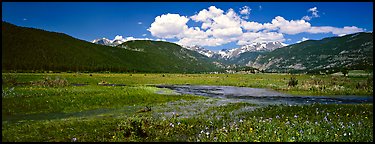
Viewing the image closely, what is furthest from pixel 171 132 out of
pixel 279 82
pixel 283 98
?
pixel 279 82

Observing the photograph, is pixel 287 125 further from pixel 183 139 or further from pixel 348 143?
pixel 183 139

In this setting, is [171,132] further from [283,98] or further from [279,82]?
[279,82]

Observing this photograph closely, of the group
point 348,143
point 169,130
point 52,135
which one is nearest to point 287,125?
point 348,143

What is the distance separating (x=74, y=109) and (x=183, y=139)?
15143 millimetres

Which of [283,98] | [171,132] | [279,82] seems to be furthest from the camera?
[279,82]

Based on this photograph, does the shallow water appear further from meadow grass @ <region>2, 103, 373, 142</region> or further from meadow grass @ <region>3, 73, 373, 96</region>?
meadow grass @ <region>2, 103, 373, 142</region>

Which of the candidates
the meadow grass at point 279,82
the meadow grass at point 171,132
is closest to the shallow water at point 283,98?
the meadow grass at point 279,82

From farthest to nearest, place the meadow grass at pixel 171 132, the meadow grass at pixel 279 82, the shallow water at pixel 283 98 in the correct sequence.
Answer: the meadow grass at pixel 279 82 < the shallow water at pixel 283 98 < the meadow grass at pixel 171 132

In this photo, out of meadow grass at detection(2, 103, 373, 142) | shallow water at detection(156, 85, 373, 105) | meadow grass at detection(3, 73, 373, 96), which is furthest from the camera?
meadow grass at detection(3, 73, 373, 96)

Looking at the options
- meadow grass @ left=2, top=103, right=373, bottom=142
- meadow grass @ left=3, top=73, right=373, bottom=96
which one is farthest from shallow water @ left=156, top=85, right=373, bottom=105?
meadow grass @ left=2, top=103, right=373, bottom=142

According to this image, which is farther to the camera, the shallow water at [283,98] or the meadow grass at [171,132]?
the shallow water at [283,98]

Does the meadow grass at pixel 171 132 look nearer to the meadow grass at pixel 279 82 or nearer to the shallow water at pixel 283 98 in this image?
the shallow water at pixel 283 98

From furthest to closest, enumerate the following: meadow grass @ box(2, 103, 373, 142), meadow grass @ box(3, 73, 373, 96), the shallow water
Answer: meadow grass @ box(3, 73, 373, 96) → the shallow water → meadow grass @ box(2, 103, 373, 142)

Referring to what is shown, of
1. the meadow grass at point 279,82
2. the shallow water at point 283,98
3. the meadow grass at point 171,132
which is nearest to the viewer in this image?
the meadow grass at point 171,132
